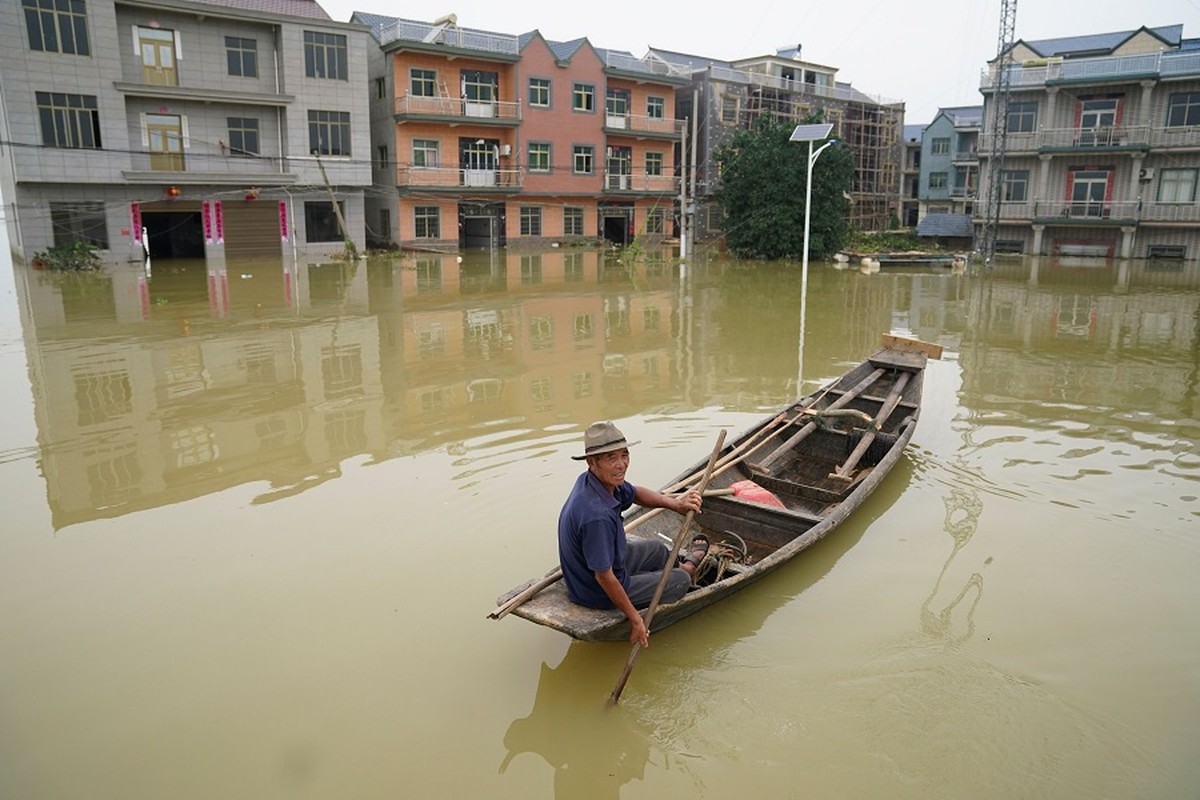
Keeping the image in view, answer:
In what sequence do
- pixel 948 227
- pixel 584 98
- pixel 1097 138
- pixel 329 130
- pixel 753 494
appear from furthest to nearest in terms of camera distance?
pixel 948 227
pixel 584 98
pixel 1097 138
pixel 329 130
pixel 753 494

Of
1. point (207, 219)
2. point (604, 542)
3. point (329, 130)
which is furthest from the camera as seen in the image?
point (329, 130)

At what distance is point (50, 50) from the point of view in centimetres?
2492

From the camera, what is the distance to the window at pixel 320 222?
30891 mm

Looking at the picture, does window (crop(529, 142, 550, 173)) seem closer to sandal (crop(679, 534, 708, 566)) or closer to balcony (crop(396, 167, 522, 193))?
balcony (crop(396, 167, 522, 193))

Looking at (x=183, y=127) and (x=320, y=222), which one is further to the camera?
(x=320, y=222)

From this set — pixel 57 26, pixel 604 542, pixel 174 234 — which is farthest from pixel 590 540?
pixel 174 234

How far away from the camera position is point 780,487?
7.18 meters

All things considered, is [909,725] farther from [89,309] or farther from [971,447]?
[89,309]

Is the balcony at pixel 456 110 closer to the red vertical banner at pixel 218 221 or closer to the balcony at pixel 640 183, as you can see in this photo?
the balcony at pixel 640 183

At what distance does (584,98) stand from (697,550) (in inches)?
1279

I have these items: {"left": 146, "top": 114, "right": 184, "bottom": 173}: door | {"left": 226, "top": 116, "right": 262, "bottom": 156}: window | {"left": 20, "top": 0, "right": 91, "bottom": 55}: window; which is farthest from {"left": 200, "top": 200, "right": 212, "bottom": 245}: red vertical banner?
{"left": 20, "top": 0, "right": 91, "bottom": 55}: window

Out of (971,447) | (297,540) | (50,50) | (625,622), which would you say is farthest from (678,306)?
(50,50)

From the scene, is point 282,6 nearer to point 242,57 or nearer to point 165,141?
point 242,57

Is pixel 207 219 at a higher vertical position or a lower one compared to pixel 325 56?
lower
